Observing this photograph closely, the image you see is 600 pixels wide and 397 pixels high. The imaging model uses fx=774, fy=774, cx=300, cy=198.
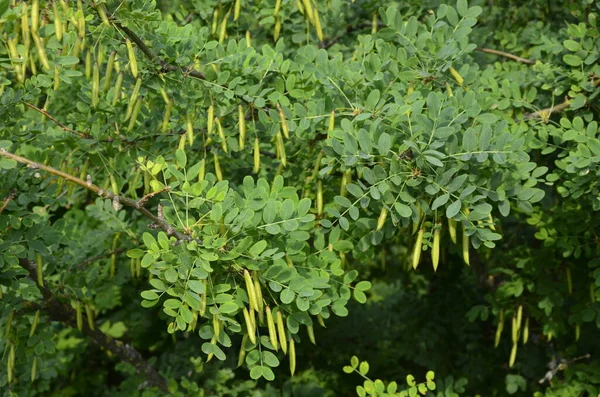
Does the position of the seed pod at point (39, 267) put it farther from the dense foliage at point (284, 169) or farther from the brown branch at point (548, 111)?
the brown branch at point (548, 111)

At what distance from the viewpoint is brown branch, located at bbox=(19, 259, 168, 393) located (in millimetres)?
3061

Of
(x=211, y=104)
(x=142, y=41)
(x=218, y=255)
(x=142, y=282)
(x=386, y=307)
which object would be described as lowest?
(x=386, y=307)

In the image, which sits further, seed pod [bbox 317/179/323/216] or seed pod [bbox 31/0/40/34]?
seed pod [bbox 317/179/323/216]

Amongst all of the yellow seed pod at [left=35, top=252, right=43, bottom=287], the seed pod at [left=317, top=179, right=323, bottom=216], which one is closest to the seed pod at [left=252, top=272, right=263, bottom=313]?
the seed pod at [left=317, top=179, right=323, bottom=216]

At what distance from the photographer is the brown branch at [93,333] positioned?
306cm

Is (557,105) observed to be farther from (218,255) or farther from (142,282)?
(142,282)

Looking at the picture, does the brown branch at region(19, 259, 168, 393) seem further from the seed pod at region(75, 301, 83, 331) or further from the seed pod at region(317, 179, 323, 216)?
the seed pod at region(317, 179, 323, 216)

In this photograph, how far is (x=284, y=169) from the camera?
3.03 metres

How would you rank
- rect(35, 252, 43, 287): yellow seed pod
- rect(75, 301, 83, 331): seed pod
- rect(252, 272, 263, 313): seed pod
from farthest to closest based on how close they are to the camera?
1. rect(75, 301, 83, 331): seed pod
2. rect(35, 252, 43, 287): yellow seed pod
3. rect(252, 272, 263, 313): seed pod

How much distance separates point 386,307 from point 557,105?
2.56m

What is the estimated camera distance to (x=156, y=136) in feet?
9.65

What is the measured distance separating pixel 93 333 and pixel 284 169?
44.7 inches

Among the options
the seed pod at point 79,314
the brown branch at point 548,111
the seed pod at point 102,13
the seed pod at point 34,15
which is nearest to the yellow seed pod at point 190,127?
the seed pod at point 102,13

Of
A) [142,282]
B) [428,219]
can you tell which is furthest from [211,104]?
[142,282]
